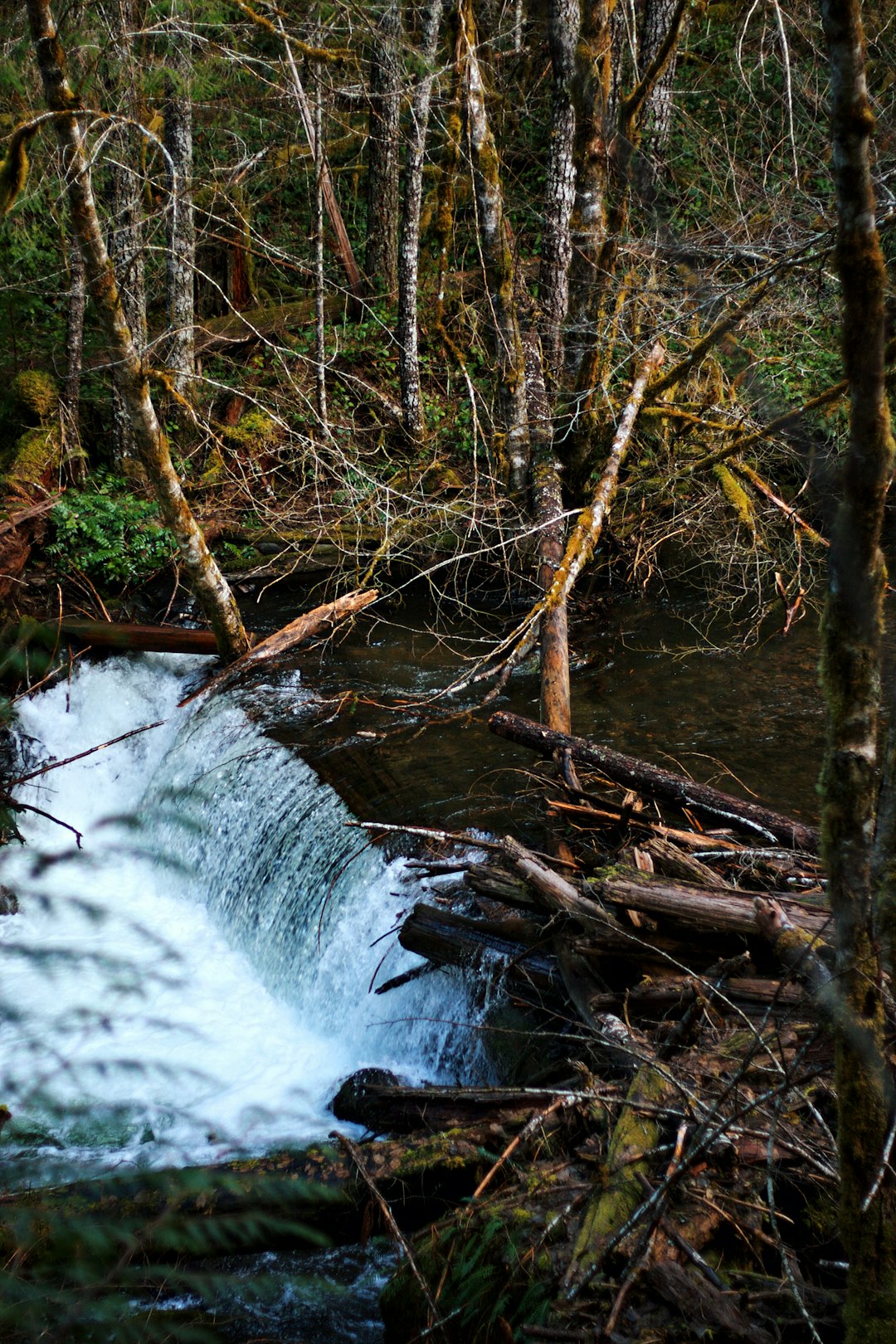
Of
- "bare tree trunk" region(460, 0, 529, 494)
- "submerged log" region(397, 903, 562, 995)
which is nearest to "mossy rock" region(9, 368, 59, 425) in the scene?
"bare tree trunk" region(460, 0, 529, 494)

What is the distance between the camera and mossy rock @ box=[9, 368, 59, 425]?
10.8m

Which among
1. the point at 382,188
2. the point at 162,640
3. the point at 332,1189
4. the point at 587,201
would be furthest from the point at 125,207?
the point at 332,1189

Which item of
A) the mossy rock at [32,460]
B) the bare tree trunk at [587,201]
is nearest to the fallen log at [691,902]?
the bare tree trunk at [587,201]

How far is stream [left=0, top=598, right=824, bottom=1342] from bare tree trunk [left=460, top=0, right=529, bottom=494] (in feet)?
6.79

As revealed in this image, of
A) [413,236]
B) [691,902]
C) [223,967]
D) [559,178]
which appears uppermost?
[413,236]

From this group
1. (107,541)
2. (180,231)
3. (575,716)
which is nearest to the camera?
(575,716)

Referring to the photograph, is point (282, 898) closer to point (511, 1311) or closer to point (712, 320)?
point (511, 1311)

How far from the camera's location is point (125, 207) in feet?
26.8

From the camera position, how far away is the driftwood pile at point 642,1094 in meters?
2.26

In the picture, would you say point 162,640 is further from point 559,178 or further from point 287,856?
→ point 559,178

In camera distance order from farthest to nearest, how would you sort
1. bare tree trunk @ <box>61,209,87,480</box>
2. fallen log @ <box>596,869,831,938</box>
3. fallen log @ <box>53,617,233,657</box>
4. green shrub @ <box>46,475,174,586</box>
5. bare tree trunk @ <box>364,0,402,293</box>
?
bare tree trunk @ <box>364,0,402,293</box>
bare tree trunk @ <box>61,209,87,480</box>
green shrub @ <box>46,475,174,586</box>
fallen log @ <box>53,617,233,657</box>
fallen log @ <box>596,869,831,938</box>

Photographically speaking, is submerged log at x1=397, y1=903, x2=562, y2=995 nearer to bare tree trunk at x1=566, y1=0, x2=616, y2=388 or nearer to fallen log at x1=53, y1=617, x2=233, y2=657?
fallen log at x1=53, y1=617, x2=233, y2=657

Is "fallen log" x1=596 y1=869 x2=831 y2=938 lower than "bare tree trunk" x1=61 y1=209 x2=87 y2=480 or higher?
lower

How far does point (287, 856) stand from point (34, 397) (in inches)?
297
